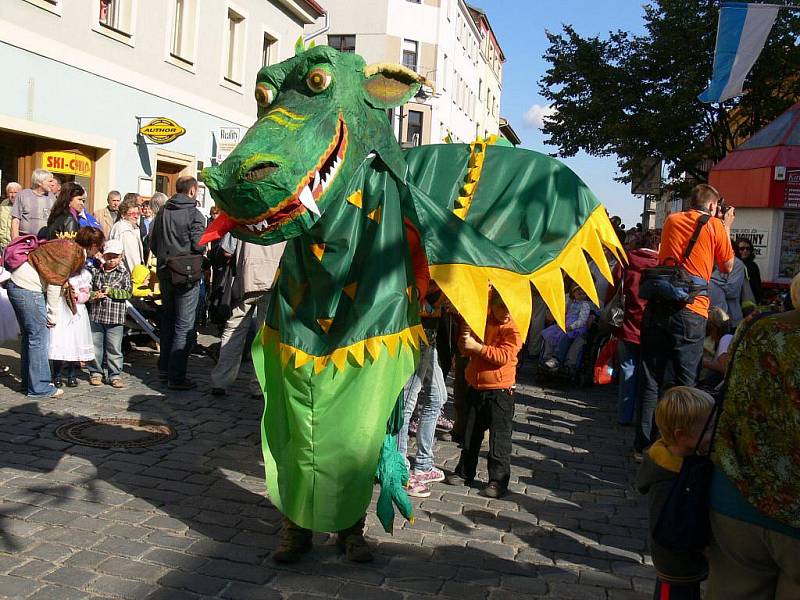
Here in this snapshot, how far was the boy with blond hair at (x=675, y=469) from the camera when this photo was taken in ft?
9.09

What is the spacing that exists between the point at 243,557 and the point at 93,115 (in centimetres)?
1105

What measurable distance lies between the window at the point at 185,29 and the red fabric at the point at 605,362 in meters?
10.9

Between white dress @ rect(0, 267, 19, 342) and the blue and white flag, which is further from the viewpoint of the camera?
the blue and white flag

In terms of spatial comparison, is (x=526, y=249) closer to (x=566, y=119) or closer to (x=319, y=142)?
(x=319, y=142)

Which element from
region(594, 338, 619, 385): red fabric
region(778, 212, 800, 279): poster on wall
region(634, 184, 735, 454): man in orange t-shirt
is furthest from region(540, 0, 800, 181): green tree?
region(634, 184, 735, 454): man in orange t-shirt

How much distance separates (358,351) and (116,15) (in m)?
12.2

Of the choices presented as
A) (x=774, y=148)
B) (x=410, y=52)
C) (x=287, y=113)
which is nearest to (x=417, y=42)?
(x=410, y=52)

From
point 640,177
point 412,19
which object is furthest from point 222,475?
point 412,19

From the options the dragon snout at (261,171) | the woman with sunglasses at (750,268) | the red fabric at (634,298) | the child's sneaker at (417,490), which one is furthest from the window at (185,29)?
the dragon snout at (261,171)

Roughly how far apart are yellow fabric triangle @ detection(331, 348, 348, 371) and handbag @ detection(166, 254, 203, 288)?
13.2 feet

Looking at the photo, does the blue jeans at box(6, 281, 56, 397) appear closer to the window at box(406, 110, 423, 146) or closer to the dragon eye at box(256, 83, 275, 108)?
the dragon eye at box(256, 83, 275, 108)

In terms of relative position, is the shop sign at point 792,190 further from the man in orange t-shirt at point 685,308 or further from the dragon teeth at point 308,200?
the dragon teeth at point 308,200

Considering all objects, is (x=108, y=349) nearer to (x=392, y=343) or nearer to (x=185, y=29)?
(x=392, y=343)

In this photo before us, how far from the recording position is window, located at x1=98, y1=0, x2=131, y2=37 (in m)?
→ 13.1
